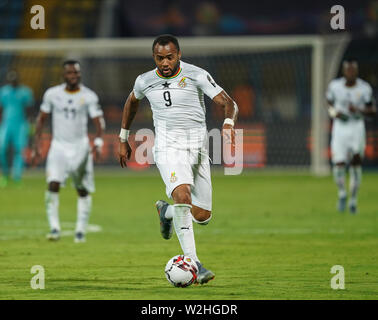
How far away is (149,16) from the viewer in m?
33.8

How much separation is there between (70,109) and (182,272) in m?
4.86

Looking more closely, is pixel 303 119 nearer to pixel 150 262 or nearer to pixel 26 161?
pixel 26 161

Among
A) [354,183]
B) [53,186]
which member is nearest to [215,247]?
[53,186]

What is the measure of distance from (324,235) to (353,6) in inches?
873

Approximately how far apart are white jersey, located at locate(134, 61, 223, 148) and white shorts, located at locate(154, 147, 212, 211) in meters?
0.10

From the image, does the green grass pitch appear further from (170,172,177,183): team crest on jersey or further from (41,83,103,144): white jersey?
(41,83,103,144): white jersey

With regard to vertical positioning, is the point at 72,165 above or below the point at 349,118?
below

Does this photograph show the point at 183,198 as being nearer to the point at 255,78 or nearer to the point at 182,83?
the point at 182,83

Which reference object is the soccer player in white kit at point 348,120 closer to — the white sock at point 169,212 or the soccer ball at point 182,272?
the white sock at point 169,212

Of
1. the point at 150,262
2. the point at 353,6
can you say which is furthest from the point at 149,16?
the point at 150,262

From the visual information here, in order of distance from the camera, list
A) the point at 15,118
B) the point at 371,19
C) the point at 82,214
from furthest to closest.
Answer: the point at 371,19 < the point at 15,118 < the point at 82,214

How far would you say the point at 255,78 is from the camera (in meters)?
25.6

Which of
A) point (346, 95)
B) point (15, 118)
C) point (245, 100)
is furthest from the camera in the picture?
point (245, 100)

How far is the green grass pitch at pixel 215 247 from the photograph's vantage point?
786 cm
